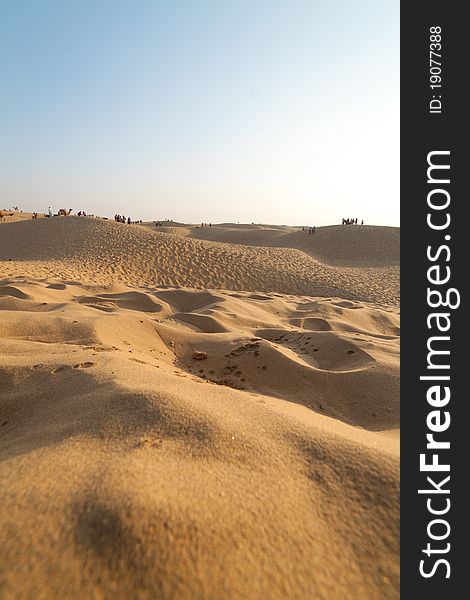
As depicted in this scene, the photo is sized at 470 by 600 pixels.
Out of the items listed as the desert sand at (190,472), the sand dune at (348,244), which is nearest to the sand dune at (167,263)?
the sand dune at (348,244)

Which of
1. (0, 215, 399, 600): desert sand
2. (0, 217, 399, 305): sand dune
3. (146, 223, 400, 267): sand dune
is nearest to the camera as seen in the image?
(0, 215, 399, 600): desert sand

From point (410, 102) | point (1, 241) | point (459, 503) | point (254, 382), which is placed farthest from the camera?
point (1, 241)

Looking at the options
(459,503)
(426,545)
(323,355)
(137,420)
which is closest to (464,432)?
(459,503)

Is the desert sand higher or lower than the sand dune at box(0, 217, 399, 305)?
lower

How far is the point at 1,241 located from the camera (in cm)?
1520

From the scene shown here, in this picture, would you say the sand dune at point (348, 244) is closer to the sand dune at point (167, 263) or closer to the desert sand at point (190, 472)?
the sand dune at point (167, 263)

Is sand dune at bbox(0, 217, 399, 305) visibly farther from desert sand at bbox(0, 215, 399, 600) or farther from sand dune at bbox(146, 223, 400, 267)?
desert sand at bbox(0, 215, 399, 600)

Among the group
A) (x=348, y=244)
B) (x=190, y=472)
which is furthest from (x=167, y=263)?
(x=190, y=472)

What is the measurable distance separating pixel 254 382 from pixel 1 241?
615 inches

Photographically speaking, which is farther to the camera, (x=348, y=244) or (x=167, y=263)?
(x=348, y=244)

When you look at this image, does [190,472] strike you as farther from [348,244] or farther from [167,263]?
[348,244]

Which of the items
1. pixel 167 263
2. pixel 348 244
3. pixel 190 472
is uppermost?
pixel 348 244

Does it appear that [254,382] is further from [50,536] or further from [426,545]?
[50,536]

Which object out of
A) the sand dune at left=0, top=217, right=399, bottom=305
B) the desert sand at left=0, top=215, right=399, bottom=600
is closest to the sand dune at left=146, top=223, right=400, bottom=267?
the sand dune at left=0, top=217, right=399, bottom=305
